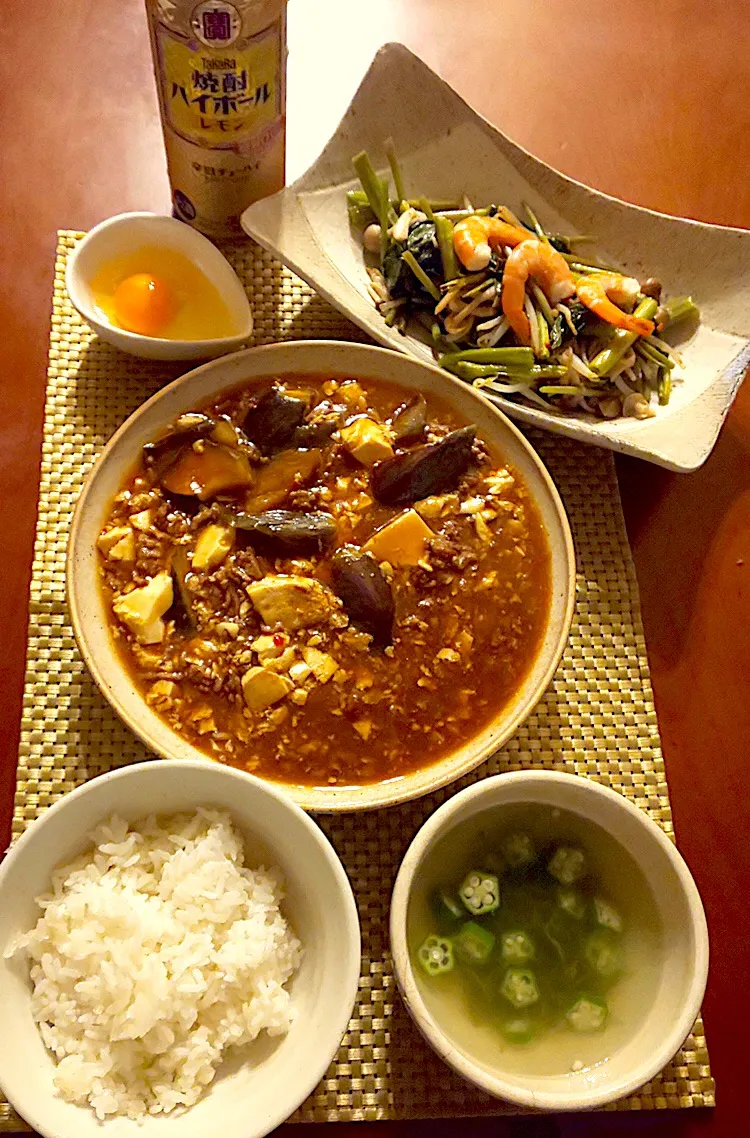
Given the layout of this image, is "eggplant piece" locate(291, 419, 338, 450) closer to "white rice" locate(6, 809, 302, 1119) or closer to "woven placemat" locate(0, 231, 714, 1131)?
"woven placemat" locate(0, 231, 714, 1131)

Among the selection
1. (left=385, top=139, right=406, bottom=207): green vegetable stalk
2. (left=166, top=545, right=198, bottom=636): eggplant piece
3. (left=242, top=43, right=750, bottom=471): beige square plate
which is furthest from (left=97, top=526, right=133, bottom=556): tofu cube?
(left=385, top=139, right=406, bottom=207): green vegetable stalk

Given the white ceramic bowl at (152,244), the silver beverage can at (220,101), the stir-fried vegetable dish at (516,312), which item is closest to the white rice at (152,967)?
the white ceramic bowl at (152,244)

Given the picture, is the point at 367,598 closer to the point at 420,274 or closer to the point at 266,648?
the point at 266,648

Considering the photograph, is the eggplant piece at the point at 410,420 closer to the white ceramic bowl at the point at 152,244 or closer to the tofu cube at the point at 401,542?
the tofu cube at the point at 401,542

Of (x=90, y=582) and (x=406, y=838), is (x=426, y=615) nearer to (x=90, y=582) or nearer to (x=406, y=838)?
(x=406, y=838)

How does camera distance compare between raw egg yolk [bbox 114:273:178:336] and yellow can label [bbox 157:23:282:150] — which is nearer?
yellow can label [bbox 157:23:282:150]

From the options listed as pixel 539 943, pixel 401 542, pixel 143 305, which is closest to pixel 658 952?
pixel 539 943
